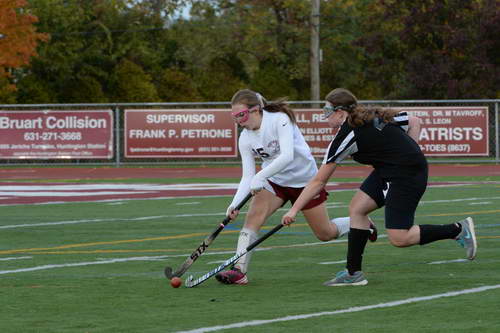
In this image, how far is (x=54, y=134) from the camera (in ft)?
98.8

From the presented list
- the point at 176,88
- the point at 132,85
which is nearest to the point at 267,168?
the point at 132,85

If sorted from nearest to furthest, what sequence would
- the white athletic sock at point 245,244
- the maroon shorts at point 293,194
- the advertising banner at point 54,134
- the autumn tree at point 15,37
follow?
the white athletic sock at point 245,244 → the maroon shorts at point 293,194 → the advertising banner at point 54,134 → the autumn tree at point 15,37

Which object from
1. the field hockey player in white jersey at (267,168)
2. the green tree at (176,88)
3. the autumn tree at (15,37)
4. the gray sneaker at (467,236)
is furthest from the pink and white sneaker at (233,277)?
the green tree at (176,88)

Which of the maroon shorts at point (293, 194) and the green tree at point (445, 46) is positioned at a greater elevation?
the green tree at point (445, 46)

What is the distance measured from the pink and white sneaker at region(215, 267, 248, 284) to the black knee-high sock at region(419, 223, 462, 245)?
142cm

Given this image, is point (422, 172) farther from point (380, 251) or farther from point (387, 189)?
point (380, 251)

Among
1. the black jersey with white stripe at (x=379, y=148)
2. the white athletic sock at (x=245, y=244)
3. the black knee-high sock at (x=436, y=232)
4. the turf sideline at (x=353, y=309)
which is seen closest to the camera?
the turf sideline at (x=353, y=309)

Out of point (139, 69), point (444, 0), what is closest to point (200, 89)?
point (139, 69)

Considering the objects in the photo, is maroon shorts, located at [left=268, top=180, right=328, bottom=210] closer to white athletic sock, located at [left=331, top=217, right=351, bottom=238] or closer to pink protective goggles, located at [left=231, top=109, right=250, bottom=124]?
white athletic sock, located at [left=331, top=217, right=351, bottom=238]

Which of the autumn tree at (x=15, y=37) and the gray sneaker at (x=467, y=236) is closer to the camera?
the gray sneaker at (x=467, y=236)

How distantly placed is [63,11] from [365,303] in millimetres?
41777

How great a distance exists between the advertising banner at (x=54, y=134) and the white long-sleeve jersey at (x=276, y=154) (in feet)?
67.1

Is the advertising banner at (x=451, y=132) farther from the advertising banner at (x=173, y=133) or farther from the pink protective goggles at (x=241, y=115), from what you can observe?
the pink protective goggles at (x=241, y=115)

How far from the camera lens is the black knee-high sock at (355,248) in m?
9.16
